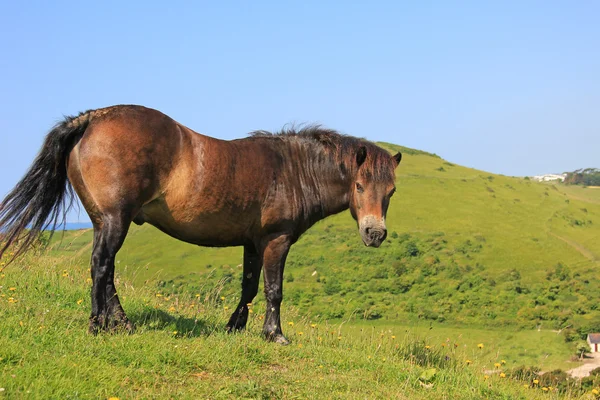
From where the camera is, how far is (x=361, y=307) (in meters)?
68.1

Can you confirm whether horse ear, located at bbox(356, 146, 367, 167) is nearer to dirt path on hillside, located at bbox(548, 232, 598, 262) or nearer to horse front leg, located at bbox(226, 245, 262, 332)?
horse front leg, located at bbox(226, 245, 262, 332)

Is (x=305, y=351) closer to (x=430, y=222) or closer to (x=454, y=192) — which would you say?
(x=430, y=222)

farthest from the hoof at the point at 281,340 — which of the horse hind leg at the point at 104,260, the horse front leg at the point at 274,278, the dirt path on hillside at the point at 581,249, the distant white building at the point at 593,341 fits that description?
the dirt path on hillside at the point at 581,249

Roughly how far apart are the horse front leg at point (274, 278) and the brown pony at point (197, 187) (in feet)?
0.04

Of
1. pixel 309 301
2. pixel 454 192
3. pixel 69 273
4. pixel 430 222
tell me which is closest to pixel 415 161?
pixel 454 192

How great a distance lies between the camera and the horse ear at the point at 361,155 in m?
8.09

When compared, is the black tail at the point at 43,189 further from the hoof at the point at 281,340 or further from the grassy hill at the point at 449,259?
the grassy hill at the point at 449,259

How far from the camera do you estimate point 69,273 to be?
1065cm

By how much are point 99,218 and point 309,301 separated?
5909 centimetres

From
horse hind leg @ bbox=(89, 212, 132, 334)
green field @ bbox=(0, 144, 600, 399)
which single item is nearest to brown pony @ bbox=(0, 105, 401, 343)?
horse hind leg @ bbox=(89, 212, 132, 334)

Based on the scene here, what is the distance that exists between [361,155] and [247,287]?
228 cm

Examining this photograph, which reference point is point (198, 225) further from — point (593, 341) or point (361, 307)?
point (361, 307)

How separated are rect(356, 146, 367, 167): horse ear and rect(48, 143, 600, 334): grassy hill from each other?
50425 mm

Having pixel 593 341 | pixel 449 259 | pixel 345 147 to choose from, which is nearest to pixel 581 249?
pixel 449 259
